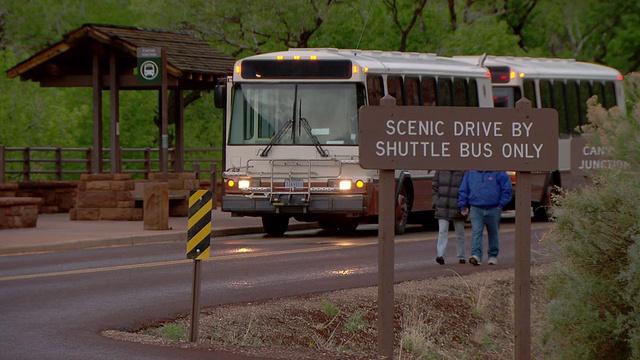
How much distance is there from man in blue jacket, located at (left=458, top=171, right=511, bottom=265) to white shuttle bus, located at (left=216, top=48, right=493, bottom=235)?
14.5 ft

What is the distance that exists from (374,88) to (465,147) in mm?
13300

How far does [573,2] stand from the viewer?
5800 centimetres

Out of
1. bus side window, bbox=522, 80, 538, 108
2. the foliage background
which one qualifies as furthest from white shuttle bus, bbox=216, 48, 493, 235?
the foliage background

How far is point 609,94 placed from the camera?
31.0 m

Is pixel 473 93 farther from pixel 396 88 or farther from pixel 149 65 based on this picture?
pixel 149 65

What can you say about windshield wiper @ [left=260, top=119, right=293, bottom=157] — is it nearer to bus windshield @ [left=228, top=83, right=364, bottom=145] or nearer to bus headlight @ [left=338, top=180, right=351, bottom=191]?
bus windshield @ [left=228, top=83, right=364, bottom=145]

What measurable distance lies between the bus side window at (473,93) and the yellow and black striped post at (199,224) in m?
15.8

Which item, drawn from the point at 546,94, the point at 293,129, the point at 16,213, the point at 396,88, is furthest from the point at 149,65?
the point at 546,94

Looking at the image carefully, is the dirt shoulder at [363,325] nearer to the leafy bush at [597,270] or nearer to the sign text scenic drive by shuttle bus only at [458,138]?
the leafy bush at [597,270]

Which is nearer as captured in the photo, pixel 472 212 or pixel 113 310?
pixel 113 310

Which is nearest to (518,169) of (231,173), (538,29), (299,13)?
(231,173)

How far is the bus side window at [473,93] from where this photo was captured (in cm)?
2580

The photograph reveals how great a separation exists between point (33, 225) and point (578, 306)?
16204mm

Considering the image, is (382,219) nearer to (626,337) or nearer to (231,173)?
(626,337)
